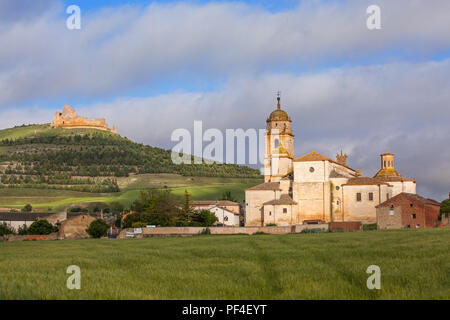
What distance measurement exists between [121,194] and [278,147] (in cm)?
6866

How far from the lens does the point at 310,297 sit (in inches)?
639

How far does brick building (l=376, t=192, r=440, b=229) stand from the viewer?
68000mm

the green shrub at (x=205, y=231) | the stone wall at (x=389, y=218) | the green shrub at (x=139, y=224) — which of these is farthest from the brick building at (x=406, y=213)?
the green shrub at (x=139, y=224)

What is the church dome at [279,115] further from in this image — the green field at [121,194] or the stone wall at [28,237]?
the green field at [121,194]

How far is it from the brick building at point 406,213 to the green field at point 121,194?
57407 millimetres

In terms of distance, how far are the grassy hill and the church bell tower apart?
137ft

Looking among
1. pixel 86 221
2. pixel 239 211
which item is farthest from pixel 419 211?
pixel 86 221

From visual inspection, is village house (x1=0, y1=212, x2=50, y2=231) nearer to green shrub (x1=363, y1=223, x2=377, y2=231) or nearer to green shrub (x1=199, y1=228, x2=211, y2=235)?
green shrub (x1=199, y1=228, x2=211, y2=235)

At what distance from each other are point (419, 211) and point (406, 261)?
47.6 m

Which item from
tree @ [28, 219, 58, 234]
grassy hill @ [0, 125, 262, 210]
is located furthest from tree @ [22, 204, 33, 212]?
tree @ [28, 219, 58, 234]

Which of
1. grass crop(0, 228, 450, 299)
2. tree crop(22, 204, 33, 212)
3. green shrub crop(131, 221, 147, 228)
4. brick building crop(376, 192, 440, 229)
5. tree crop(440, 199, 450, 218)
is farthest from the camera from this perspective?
tree crop(22, 204, 33, 212)

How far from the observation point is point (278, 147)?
87812 mm

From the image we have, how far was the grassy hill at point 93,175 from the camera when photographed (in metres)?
140
